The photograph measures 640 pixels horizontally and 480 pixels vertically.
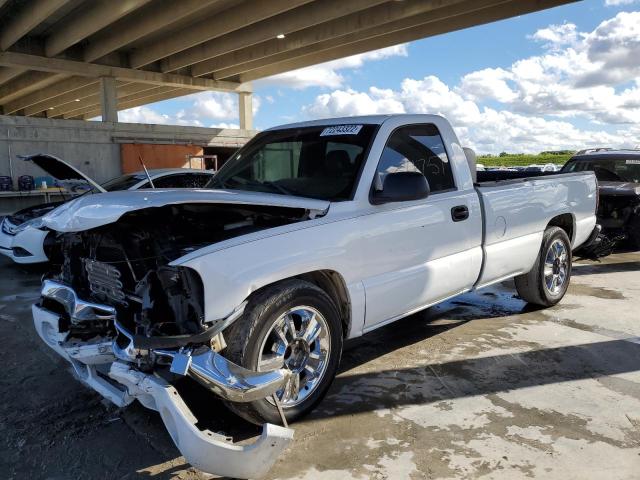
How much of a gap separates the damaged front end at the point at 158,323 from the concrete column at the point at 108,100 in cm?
2268

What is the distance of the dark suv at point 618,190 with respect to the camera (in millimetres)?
8789

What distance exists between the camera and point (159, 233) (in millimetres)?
3227

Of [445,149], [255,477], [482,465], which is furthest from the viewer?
[445,149]

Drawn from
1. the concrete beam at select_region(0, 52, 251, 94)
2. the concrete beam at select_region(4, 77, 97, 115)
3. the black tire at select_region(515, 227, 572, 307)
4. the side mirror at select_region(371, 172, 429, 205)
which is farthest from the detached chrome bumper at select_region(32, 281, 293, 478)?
the concrete beam at select_region(4, 77, 97, 115)

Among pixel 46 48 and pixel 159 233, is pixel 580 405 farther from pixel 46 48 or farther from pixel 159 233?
pixel 46 48

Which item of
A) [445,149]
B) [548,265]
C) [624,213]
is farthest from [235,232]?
[624,213]

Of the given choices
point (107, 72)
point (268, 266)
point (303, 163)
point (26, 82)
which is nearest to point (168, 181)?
point (303, 163)

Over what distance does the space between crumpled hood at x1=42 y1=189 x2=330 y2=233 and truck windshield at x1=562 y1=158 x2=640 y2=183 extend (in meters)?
8.53

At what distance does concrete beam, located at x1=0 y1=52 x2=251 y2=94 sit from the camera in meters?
22.8

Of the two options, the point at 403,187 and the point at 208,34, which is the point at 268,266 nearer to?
the point at 403,187

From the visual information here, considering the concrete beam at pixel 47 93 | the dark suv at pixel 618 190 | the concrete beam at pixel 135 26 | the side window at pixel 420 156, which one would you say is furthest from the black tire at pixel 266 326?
the concrete beam at pixel 47 93

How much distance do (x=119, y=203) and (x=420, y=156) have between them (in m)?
2.46

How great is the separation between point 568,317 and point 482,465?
3.19 metres

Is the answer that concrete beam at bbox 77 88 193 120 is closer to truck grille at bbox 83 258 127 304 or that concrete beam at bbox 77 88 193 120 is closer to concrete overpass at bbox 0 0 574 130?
concrete overpass at bbox 0 0 574 130
